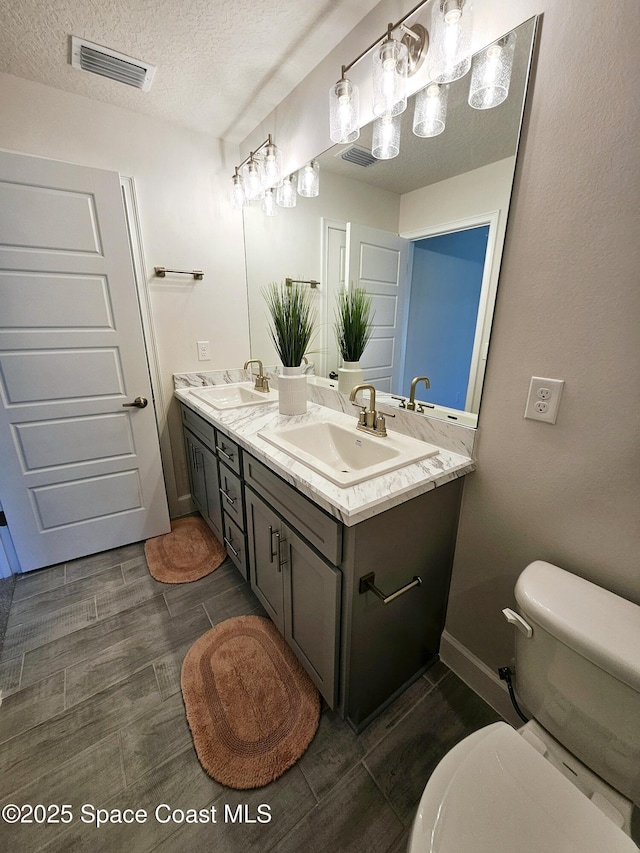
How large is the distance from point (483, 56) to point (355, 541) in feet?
4.47

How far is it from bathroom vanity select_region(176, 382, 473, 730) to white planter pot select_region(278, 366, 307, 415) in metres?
0.19

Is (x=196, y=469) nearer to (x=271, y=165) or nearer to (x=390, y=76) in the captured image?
(x=271, y=165)

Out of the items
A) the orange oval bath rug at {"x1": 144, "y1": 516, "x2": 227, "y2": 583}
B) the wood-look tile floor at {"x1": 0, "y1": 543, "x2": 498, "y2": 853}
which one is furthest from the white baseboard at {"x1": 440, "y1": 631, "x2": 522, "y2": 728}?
the orange oval bath rug at {"x1": 144, "y1": 516, "x2": 227, "y2": 583}

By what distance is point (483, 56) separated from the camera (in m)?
0.92

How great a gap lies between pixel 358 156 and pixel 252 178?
2.44ft

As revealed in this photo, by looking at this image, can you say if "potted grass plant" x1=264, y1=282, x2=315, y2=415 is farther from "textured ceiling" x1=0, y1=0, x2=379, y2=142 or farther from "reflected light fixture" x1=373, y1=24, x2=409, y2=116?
"textured ceiling" x1=0, y1=0, x2=379, y2=142

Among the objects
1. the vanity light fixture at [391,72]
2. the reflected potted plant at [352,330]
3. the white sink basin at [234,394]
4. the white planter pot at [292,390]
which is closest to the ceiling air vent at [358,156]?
the vanity light fixture at [391,72]

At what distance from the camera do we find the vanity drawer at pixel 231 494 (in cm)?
152

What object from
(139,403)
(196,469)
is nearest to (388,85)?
(139,403)

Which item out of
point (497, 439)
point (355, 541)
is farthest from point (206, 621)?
point (497, 439)

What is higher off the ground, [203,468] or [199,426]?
[199,426]

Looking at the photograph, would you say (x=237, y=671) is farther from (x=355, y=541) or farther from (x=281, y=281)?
(x=281, y=281)

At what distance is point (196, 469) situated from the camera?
7.09ft

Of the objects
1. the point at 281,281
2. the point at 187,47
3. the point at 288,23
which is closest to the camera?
the point at 288,23
